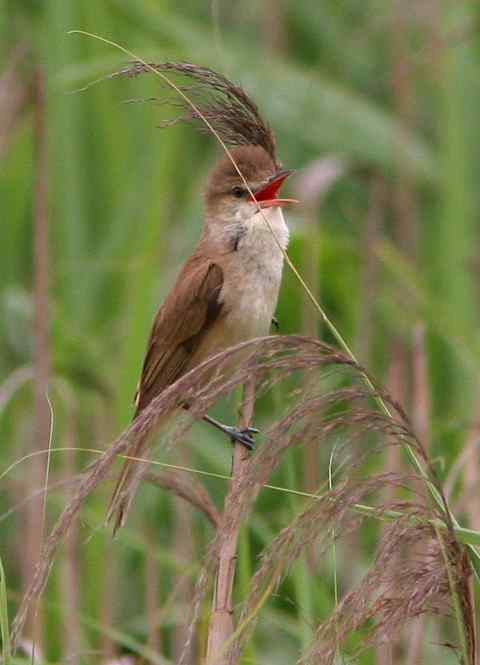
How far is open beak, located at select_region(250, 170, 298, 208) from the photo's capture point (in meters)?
2.96

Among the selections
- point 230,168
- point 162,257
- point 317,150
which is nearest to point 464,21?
point 317,150

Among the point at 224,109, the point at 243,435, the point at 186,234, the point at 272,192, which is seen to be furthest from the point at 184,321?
the point at 186,234

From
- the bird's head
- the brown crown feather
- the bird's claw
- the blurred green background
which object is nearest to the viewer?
the brown crown feather

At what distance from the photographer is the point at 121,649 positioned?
10.9ft

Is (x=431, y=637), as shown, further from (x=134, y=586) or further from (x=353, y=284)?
(x=353, y=284)

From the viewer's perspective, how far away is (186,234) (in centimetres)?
465

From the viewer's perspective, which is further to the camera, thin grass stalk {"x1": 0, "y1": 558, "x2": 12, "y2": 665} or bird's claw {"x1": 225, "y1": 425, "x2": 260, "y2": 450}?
bird's claw {"x1": 225, "y1": 425, "x2": 260, "y2": 450}

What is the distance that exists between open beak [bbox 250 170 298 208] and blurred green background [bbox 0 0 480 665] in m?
0.54

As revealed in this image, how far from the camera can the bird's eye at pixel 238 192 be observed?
3326mm

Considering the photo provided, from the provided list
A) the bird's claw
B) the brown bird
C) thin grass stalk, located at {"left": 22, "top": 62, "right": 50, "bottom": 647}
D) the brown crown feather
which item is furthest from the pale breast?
the brown crown feather

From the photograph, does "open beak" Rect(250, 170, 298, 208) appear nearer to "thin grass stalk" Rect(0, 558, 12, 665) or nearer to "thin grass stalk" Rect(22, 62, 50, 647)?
"thin grass stalk" Rect(22, 62, 50, 647)

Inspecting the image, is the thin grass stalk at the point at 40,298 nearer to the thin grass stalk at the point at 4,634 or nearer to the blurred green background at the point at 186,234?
the blurred green background at the point at 186,234

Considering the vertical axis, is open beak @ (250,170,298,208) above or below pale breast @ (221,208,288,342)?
above

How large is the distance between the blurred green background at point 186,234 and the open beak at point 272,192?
0.54m
